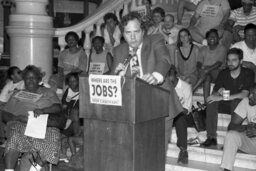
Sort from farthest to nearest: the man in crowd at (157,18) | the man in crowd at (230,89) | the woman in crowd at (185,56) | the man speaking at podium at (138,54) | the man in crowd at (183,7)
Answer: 1. the man in crowd at (183,7)
2. the man in crowd at (157,18)
3. the woman in crowd at (185,56)
4. the man in crowd at (230,89)
5. the man speaking at podium at (138,54)

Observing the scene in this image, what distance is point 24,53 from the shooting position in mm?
7070

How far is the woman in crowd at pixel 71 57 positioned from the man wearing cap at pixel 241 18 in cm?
260

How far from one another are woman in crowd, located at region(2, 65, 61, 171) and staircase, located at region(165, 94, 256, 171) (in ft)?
4.77

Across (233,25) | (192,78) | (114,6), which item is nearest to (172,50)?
(192,78)

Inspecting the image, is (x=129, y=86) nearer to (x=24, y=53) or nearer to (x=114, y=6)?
(x=24, y=53)

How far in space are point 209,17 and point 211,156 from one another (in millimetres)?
3198

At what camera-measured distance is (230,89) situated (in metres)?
5.62

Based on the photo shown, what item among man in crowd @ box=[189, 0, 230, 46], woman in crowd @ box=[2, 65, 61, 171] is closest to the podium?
woman in crowd @ box=[2, 65, 61, 171]

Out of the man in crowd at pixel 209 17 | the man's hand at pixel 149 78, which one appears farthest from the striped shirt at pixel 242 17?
the man's hand at pixel 149 78

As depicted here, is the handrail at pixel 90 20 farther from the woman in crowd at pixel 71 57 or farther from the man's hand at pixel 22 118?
the man's hand at pixel 22 118

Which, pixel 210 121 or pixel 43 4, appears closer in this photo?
pixel 210 121

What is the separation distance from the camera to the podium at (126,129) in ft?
9.90

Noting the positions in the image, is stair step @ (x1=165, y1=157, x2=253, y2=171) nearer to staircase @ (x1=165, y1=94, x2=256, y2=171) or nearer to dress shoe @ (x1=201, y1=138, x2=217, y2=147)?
staircase @ (x1=165, y1=94, x2=256, y2=171)

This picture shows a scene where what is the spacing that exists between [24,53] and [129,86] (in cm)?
445
